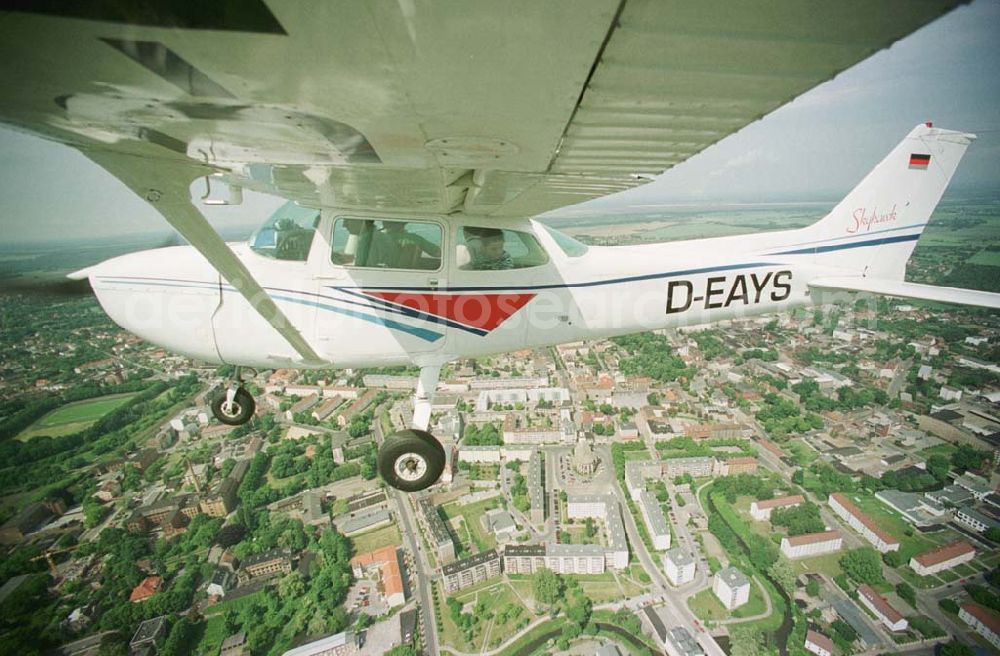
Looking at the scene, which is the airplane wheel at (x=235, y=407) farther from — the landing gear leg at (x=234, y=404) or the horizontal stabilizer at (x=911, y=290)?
the horizontal stabilizer at (x=911, y=290)

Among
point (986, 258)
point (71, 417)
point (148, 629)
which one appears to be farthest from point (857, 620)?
point (986, 258)

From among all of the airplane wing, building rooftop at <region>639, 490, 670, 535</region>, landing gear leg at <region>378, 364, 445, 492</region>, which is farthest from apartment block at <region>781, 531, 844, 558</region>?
the airplane wing

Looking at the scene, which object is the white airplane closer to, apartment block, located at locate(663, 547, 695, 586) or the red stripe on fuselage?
the red stripe on fuselage

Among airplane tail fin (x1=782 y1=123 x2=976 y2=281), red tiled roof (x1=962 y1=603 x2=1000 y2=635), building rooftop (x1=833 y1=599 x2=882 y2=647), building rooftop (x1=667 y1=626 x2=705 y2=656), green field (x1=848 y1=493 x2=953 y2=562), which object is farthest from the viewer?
green field (x1=848 y1=493 x2=953 y2=562)

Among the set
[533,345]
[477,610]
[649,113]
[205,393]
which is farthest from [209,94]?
[205,393]

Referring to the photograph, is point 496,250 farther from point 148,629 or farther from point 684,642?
point 148,629
